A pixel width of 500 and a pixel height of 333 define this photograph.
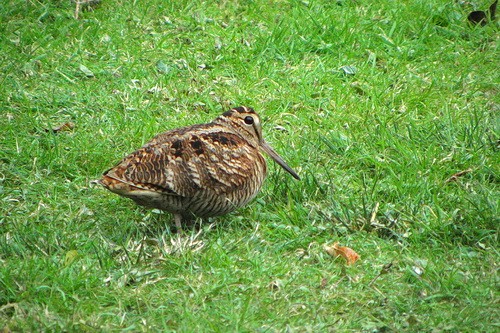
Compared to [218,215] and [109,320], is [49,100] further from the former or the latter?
[109,320]

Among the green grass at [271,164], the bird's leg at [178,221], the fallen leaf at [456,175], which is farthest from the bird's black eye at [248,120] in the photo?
the fallen leaf at [456,175]

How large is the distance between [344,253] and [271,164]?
4.83ft

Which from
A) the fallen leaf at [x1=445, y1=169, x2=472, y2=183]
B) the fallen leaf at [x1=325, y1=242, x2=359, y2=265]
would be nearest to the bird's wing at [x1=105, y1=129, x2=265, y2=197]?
the fallen leaf at [x1=325, y1=242, x2=359, y2=265]

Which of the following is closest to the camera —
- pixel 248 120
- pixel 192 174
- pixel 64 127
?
pixel 192 174

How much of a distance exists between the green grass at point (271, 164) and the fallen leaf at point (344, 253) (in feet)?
0.21

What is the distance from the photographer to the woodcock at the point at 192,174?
18.0 feet

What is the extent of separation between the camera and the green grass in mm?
4859

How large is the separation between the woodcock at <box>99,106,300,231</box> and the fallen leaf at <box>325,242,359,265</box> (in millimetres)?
703

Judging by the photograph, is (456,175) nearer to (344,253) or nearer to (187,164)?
(344,253)

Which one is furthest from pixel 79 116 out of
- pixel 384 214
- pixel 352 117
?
pixel 384 214

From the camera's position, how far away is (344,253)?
5.40 meters

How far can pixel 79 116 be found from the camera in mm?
7145

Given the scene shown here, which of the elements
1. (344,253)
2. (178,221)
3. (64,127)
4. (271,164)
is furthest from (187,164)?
(64,127)

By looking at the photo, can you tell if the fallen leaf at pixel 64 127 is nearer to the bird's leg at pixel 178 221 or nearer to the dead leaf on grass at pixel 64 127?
the dead leaf on grass at pixel 64 127
